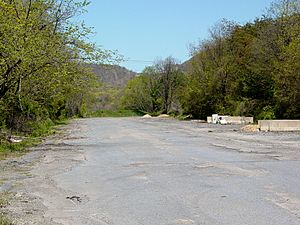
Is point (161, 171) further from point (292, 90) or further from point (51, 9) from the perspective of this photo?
point (292, 90)

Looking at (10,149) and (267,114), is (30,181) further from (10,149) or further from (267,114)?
(267,114)

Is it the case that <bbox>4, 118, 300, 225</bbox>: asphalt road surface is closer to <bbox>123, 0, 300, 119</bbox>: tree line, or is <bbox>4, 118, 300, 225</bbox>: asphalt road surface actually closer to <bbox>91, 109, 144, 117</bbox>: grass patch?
<bbox>123, 0, 300, 119</bbox>: tree line

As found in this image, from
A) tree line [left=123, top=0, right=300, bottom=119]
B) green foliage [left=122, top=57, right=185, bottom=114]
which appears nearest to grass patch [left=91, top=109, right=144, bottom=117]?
green foliage [left=122, top=57, right=185, bottom=114]

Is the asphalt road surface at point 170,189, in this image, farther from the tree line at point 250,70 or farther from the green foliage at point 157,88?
the green foliage at point 157,88

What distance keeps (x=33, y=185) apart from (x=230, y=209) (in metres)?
5.50

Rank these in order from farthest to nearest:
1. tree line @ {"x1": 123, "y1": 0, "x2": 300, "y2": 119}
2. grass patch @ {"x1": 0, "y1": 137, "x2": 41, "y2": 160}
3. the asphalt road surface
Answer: tree line @ {"x1": 123, "y1": 0, "x2": 300, "y2": 119}, grass patch @ {"x1": 0, "y1": 137, "x2": 41, "y2": 160}, the asphalt road surface

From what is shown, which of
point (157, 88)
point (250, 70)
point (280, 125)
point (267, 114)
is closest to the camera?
point (280, 125)

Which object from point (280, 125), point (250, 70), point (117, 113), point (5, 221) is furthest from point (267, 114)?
point (117, 113)

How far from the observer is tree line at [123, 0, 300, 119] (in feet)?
162

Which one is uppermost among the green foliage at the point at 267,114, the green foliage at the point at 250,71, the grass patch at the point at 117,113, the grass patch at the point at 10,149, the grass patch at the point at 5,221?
the green foliage at the point at 250,71

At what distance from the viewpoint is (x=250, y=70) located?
61.5m

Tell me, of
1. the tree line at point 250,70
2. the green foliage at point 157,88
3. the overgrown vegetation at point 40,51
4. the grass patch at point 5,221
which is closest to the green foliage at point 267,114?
the tree line at point 250,70

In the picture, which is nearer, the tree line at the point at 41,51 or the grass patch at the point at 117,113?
the tree line at the point at 41,51

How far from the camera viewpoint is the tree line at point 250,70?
162 feet
